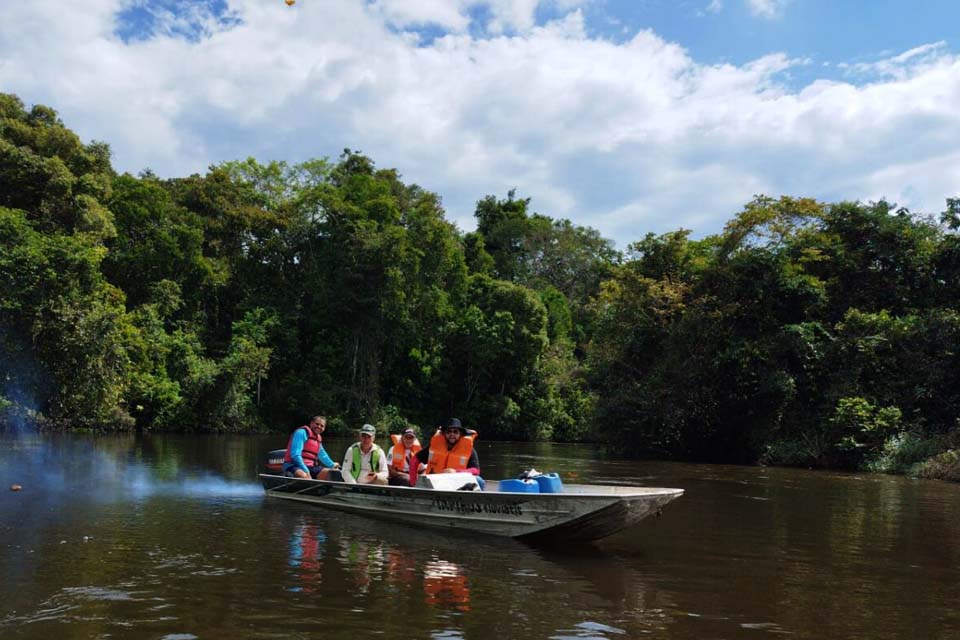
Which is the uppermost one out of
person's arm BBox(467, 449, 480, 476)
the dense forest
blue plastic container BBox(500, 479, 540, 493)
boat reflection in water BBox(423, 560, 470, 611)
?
the dense forest

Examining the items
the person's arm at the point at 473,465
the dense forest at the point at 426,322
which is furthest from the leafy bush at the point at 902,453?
the person's arm at the point at 473,465

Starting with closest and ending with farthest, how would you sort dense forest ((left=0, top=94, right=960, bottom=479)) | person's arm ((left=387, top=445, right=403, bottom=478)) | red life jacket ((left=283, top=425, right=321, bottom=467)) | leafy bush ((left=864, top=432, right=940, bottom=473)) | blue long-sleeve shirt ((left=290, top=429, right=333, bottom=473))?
person's arm ((left=387, top=445, right=403, bottom=478))
blue long-sleeve shirt ((left=290, top=429, right=333, bottom=473))
red life jacket ((left=283, top=425, right=321, bottom=467))
leafy bush ((left=864, top=432, right=940, bottom=473))
dense forest ((left=0, top=94, right=960, bottom=479))

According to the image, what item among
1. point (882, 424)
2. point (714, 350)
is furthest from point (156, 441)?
point (882, 424)

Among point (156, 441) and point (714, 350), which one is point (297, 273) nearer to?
point (156, 441)

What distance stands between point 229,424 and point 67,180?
12.6m

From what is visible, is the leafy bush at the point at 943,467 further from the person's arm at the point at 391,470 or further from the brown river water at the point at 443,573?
the person's arm at the point at 391,470

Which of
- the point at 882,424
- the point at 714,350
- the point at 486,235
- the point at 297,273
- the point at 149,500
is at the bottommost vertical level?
the point at 149,500

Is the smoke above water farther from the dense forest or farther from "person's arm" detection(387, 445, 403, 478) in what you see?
the dense forest

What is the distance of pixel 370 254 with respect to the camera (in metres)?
38.7

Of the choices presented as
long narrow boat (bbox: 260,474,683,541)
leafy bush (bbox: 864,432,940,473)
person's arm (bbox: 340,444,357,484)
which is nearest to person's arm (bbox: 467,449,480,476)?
long narrow boat (bbox: 260,474,683,541)

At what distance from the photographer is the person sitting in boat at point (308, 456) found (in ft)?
42.9

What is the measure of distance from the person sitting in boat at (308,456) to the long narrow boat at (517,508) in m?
1.20

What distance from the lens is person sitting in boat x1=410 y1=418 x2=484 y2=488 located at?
36.3 ft

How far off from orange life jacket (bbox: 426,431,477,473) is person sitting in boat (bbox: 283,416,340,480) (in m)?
2.30
